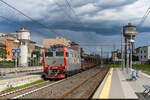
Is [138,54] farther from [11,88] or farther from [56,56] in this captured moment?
[11,88]

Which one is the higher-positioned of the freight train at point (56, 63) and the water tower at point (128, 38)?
the water tower at point (128, 38)

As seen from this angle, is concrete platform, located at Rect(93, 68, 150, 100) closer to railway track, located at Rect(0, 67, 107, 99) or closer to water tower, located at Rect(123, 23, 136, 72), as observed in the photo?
railway track, located at Rect(0, 67, 107, 99)

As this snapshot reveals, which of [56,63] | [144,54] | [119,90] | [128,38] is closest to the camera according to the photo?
[119,90]

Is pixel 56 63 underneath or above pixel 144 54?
underneath

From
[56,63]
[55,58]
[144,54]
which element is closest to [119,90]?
[56,63]

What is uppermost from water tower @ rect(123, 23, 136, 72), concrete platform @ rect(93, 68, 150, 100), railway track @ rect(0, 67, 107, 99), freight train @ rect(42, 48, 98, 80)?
water tower @ rect(123, 23, 136, 72)

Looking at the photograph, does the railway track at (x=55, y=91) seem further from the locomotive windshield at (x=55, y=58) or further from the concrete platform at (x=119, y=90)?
the locomotive windshield at (x=55, y=58)

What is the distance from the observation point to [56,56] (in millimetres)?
20781

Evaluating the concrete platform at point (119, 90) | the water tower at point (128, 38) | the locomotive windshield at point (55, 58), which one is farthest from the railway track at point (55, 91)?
the water tower at point (128, 38)

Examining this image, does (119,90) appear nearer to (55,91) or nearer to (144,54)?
(55,91)

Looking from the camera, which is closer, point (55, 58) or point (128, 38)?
point (55, 58)

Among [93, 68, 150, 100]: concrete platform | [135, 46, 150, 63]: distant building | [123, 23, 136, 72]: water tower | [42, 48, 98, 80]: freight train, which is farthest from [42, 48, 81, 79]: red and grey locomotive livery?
[135, 46, 150, 63]: distant building

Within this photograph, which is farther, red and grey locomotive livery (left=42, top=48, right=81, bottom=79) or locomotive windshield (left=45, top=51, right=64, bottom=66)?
locomotive windshield (left=45, top=51, right=64, bottom=66)

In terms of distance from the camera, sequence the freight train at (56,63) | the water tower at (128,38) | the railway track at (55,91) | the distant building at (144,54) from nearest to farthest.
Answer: the railway track at (55,91), the freight train at (56,63), the water tower at (128,38), the distant building at (144,54)
